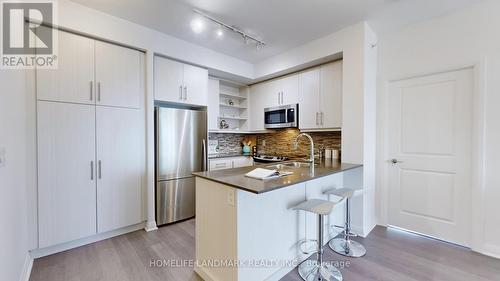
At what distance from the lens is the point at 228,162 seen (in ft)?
12.4

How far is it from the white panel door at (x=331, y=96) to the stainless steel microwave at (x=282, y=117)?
463mm

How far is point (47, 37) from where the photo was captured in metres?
2.18

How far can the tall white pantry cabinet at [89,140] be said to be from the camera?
218 cm

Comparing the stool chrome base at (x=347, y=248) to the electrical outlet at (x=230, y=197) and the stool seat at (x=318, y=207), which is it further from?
the electrical outlet at (x=230, y=197)

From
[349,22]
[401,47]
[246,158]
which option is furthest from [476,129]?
[246,158]

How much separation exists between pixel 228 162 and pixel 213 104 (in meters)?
1.11

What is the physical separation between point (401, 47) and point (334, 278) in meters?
2.93

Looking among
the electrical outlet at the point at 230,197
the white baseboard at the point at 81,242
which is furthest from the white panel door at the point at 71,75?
the electrical outlet at the point at 230,197

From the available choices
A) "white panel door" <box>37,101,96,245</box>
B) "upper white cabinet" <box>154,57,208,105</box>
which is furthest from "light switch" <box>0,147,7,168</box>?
"upper white cabinet" <box>154,57,208,105</box>

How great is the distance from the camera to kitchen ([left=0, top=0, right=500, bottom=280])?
6.07 feet

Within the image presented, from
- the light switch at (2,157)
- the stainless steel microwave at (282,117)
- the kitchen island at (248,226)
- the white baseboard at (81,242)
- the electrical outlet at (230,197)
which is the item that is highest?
the stainless steel microwave at (282,117)

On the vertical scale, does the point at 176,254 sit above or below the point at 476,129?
below

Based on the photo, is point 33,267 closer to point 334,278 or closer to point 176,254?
point 176,254

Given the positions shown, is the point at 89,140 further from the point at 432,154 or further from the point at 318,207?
the point at 432,154
